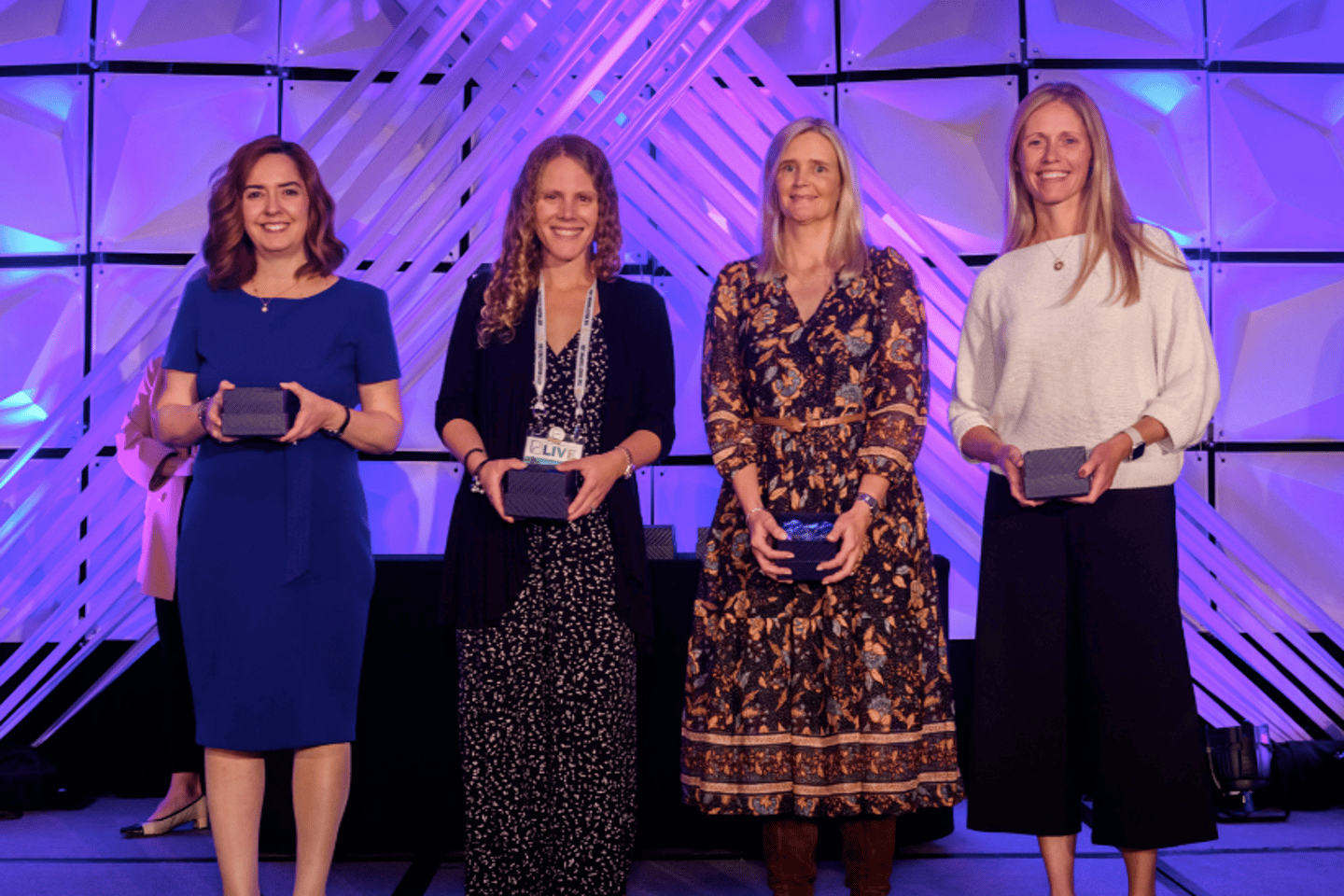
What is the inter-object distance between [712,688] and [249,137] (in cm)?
313

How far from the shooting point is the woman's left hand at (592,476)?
79.3 inches

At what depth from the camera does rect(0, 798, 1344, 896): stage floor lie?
264cm

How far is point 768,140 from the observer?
3395mm

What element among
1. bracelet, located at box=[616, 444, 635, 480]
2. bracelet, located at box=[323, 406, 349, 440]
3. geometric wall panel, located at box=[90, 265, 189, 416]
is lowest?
bracelet, located at box=[616, 444, 635, 480]

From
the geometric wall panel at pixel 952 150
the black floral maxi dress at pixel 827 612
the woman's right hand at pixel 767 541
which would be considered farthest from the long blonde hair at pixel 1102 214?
the geometric wall panel at pixel 952 150

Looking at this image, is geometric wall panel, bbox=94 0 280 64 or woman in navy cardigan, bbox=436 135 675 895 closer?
woman in navy cardigan, bbox=436 135 675 895

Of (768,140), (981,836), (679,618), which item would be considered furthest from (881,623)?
(768,140)

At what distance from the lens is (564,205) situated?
215cm

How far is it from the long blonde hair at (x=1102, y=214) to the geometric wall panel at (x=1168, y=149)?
2.10m

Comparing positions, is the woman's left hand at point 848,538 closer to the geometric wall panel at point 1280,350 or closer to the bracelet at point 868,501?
the bracelet at point 868,501

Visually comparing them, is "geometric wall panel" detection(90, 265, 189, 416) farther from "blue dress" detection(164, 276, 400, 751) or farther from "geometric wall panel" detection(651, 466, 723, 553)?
"blue dress" detection(164, 276, 400, 751)

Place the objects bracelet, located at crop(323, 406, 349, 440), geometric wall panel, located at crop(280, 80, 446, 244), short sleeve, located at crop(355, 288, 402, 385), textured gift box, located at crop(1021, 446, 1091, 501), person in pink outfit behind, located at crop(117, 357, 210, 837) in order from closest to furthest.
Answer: textured gift box, located at crop(1021, 446, 1091, 501), bracelet, located at crop(323, 406, 349, 440), short sleeve, located at crop(355, 288, 402, 385), person in pink outfit behind, located at crop(117, 357, 210, 837), geometric wall panel, located at crop(280, 80, 446, 244)

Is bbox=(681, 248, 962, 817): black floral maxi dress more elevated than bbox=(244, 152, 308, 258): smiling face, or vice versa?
bbox=(244, 152, 308, 258): smiling face

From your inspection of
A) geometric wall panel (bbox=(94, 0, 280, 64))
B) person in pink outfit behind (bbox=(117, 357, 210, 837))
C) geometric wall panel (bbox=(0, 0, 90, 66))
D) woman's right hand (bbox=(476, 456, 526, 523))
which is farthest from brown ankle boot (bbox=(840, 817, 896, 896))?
geometric wall panel (bbox=(0, 0, 90, 66))
